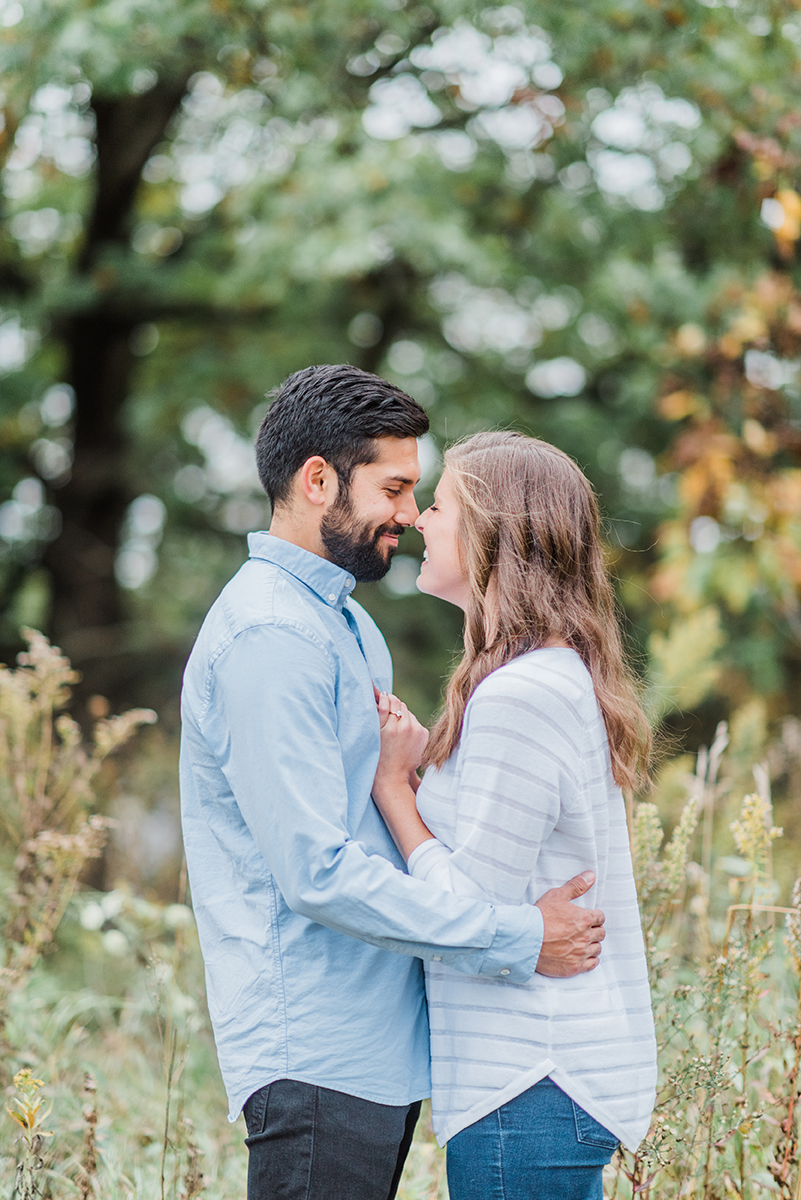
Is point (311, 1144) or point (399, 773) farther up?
point (399, 773)

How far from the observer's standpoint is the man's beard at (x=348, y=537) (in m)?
1.83

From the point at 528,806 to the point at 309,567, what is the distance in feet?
1.80

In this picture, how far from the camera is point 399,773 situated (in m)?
1.79

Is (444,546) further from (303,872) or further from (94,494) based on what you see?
(94,494)

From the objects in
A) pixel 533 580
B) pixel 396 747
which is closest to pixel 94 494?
pixel 396 747

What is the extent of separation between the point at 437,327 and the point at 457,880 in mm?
6413

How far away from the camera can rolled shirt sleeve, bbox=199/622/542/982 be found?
1.53 metres

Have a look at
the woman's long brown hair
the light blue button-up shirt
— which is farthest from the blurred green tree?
the light blue button-up shirt

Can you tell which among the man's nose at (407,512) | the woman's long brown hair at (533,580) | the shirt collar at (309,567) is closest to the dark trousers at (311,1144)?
the woman's long brown hair at (533,580)

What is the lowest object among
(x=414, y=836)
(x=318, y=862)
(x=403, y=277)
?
(x=403, y=277)

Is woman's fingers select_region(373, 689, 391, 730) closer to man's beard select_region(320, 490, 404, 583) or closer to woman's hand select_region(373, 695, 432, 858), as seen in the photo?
woman's hand select_region(373, 695, 432, 858)

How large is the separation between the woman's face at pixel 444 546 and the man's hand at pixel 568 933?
0.49m

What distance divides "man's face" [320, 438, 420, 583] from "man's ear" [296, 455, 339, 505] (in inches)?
0.6

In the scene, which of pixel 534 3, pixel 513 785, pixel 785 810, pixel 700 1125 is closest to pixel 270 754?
pixel 513 785
